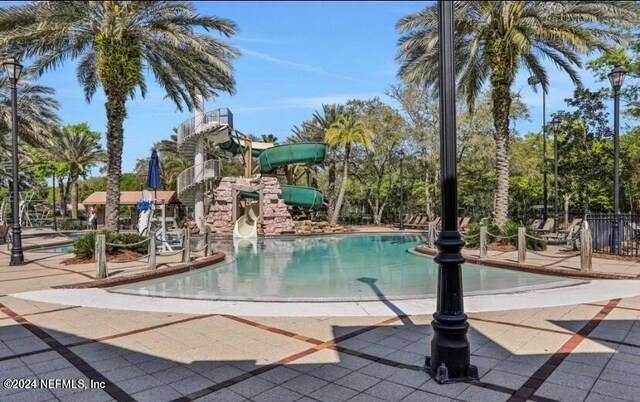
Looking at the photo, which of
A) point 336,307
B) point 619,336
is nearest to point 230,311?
point 336,307

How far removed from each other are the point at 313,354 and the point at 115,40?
12879 mm

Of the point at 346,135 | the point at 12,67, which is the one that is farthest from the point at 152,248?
the point at 346,135


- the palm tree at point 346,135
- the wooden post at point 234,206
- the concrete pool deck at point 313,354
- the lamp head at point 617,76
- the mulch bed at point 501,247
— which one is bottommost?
the concrete pool deck at point 313,354

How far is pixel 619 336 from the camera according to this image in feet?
16.7

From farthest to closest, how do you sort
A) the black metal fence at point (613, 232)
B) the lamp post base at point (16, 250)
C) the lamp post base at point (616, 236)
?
the black metal fence at point (613, 232) < the lamp post base at point (616, 236) < the lamp post base at point (16, 250)

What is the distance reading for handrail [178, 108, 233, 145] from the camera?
89.4 ft

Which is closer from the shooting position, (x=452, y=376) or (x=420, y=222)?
(x=452, y=376)

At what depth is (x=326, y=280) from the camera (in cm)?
1045

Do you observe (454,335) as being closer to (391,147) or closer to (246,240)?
(246,240)

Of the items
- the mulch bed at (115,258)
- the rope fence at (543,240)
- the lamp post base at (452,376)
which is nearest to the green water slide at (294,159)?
the rope fence at (543,240)

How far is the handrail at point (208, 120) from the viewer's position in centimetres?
2724

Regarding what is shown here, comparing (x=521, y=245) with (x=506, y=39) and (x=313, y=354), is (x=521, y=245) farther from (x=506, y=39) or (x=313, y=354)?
(x=313, y=354)

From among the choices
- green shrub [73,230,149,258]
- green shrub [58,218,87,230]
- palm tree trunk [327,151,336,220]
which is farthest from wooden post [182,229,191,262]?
green shrub [58,218,87,230]

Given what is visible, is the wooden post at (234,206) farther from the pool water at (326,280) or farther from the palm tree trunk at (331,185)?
the pool water at (326,280)
